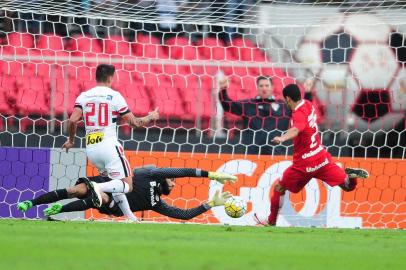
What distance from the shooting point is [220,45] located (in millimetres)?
13867

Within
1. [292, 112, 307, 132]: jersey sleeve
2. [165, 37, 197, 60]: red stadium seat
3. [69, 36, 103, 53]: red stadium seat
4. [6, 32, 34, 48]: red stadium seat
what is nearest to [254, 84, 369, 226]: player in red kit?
[292, 112, 307, 132]: jersey sleeve

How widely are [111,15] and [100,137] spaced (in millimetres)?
2905

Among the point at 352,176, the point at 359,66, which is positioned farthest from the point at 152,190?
the point at 359,66

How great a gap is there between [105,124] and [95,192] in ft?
2.36

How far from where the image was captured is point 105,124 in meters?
10.3

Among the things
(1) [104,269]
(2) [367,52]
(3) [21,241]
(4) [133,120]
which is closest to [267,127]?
(2) [367,52]

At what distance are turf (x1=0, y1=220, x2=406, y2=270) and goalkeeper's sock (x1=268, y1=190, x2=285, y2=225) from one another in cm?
254

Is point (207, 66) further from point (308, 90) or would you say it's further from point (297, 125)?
point (297, 125)

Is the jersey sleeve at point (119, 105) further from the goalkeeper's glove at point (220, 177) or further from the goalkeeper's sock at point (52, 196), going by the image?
the goalkeeper's glove at point (220, 177)

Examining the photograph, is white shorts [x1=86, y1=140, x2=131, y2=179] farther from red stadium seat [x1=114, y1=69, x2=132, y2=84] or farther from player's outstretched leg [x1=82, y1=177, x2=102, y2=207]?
red stadium seat [x1=114, y1=69, x2=132, y2=84]

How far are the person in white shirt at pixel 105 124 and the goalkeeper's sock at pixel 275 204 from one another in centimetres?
180

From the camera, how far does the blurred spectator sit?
1295cm

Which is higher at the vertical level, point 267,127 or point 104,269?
point 267,127

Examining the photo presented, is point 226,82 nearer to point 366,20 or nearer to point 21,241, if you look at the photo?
point 366,20
